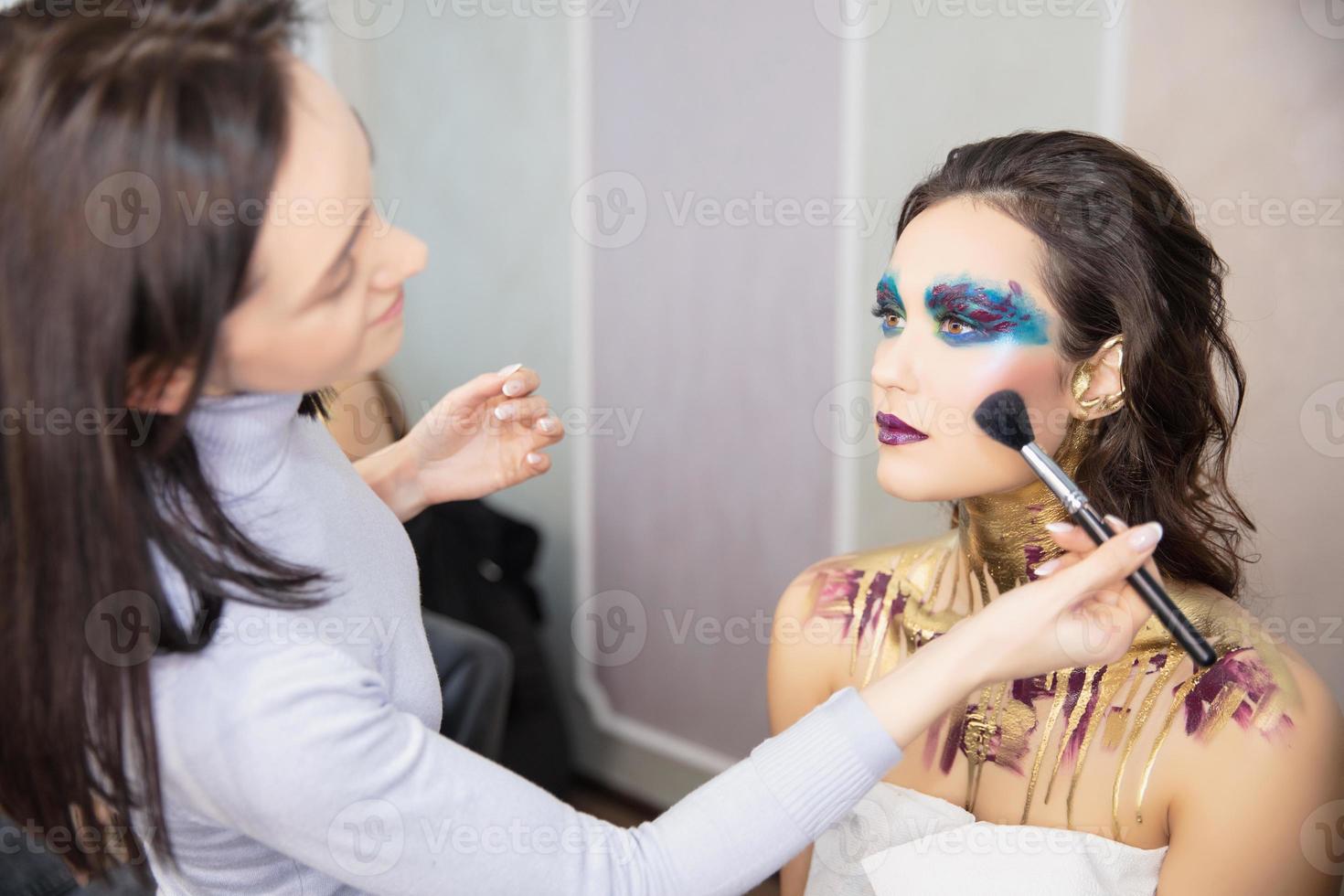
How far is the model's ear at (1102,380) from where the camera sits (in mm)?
1013

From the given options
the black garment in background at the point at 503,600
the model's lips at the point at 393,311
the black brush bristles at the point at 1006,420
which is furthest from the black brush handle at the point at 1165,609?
the black garment in background at the point at 503,600

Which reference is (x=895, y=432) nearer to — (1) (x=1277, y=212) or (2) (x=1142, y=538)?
(2) (x=1142, y=538)

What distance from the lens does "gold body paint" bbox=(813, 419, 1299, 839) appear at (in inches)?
38.2

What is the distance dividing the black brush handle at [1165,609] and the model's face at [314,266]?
504mm

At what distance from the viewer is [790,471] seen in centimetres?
203

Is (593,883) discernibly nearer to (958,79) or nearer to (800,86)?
(958,79)

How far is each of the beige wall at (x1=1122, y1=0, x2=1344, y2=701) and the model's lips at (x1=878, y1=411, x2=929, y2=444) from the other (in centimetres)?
64

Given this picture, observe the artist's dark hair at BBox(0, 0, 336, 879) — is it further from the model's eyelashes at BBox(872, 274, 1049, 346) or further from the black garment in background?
the black garment in background

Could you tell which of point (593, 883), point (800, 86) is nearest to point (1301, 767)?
point (593, 883)

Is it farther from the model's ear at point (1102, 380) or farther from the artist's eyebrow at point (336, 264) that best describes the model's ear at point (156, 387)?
the model's ear at point (1102, 380)

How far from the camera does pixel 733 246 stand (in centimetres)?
202

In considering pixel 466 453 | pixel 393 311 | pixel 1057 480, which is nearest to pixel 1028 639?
pixel 1057 480

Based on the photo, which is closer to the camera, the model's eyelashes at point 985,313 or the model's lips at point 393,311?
the model's lips at point 393,311

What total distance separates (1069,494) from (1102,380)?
10.5 inches
